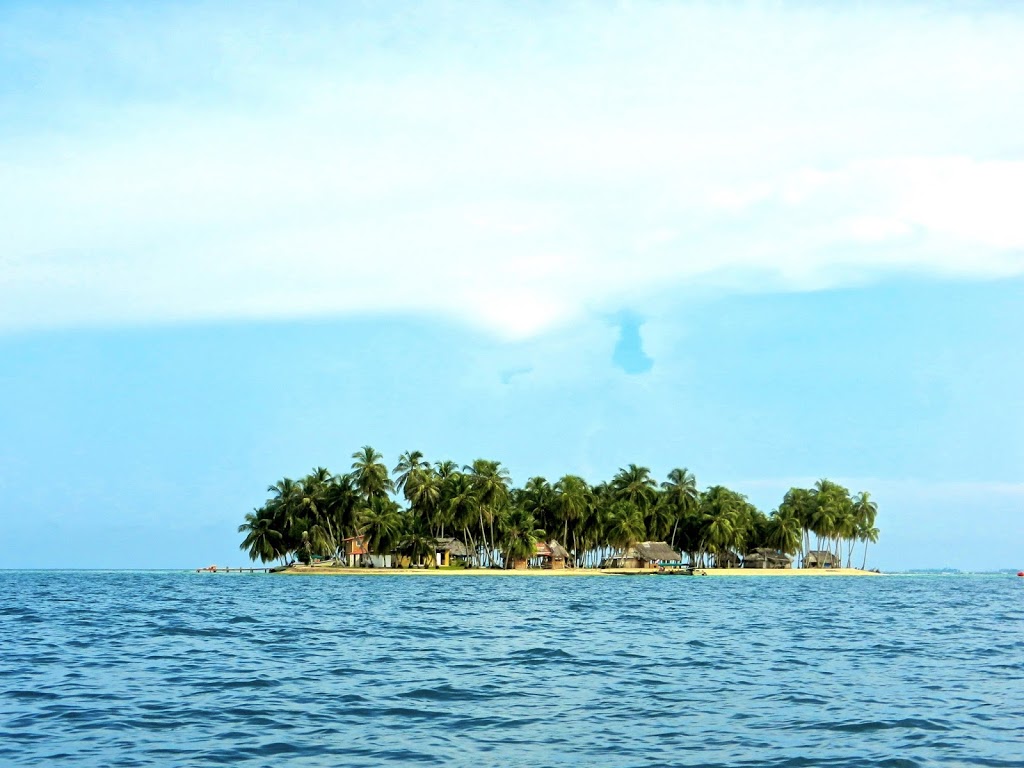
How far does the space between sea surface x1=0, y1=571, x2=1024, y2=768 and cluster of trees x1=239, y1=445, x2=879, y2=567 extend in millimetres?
80375

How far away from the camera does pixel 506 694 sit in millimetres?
18875

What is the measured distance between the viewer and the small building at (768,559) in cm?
14332

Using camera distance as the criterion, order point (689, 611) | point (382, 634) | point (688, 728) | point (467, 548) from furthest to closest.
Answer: point (467, 548) → point (689, 611) → point (382, 634) → point (688, 728)

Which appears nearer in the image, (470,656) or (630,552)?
(470,656)

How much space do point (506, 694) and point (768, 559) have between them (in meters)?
131

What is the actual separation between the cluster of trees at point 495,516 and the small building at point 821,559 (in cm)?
942

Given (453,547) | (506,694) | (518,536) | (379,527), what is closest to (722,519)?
(518,536)

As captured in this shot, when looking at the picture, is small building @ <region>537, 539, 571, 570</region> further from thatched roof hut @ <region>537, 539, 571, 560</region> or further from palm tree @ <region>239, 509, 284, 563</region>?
palm tree @ <region>239, 509, 284, 563</region>

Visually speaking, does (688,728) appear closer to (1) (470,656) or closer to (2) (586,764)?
(2) (586,764)

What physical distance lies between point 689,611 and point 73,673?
31.4m

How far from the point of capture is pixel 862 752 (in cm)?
1359

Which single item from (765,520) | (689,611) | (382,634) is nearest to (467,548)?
(765,520)

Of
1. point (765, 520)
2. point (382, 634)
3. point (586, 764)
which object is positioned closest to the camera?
point (586, 764)

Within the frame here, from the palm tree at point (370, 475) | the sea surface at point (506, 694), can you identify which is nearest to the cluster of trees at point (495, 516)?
the palm tree at point (370, 475)
